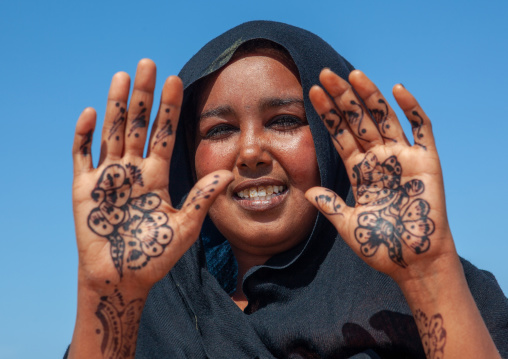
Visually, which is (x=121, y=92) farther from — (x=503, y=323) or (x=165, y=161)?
(x=503, y=323)

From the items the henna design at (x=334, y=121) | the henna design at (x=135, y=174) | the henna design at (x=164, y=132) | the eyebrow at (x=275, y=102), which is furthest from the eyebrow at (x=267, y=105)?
the henna design at (x=135, y=174)

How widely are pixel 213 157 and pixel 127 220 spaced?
3.00ft

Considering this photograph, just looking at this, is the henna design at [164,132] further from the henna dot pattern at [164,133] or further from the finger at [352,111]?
the finger at [352,111]

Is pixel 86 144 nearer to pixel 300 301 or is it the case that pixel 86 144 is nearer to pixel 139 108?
pixel 139 108

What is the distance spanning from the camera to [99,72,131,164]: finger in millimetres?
2834

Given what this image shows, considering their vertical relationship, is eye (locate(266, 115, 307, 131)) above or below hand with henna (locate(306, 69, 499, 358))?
above

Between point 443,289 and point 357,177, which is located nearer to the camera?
point 443,289

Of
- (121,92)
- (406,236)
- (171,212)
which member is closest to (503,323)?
→ (406,236)

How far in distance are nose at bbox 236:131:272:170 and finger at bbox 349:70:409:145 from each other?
28.5 inches

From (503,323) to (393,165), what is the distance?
3.24 feet

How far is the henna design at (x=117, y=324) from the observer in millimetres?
2715

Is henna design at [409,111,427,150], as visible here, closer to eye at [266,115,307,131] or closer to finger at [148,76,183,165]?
eye at [266,115,307,131]

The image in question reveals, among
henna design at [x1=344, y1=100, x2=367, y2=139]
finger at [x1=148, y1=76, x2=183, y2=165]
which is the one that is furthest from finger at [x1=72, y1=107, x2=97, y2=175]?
henna design at [x1=344, y1=100, x2=367, y2=139]

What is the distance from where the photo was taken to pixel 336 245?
3396 millimetres
